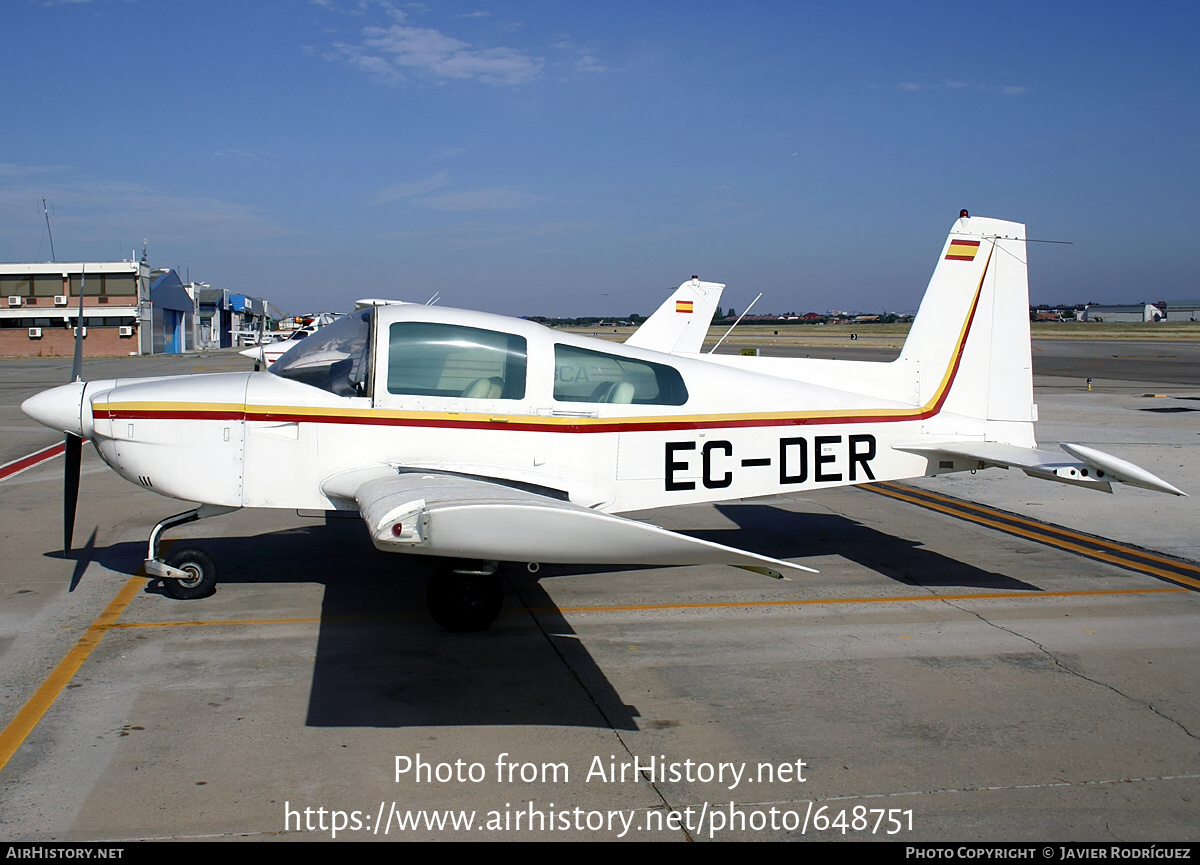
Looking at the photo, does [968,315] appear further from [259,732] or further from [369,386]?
[259,732]

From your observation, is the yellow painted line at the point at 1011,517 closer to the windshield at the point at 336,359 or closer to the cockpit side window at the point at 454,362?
the cockpit side window at the point at 454,362

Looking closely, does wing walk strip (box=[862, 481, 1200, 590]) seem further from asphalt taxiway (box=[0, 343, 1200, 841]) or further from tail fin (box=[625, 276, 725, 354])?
tail fin (box=[625, 276, 725, 354])

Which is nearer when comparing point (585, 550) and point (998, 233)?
point (585, 550)

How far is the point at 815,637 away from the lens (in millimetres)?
5852

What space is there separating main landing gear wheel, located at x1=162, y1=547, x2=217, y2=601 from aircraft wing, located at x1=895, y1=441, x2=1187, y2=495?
531 cm

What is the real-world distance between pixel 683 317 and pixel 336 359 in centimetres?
1477

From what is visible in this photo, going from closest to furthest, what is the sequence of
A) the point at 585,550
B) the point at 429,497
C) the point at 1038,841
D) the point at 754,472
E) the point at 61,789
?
the point at 1038,841, the point at 61,789, the point at 585,550, the point at 429,497, the point at 754,472

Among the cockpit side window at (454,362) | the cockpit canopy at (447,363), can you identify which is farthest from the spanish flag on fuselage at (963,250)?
the cockpit side window at (454,362)

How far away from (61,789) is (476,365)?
3.44 metres

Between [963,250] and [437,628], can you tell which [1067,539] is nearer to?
[963,250]

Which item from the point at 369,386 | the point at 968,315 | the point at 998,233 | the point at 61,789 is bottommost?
the point at 61,789

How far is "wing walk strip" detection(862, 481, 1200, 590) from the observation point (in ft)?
24.6

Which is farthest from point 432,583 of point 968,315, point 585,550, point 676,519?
point 968,315

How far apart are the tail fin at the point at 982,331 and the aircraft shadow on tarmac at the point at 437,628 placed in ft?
4.62
